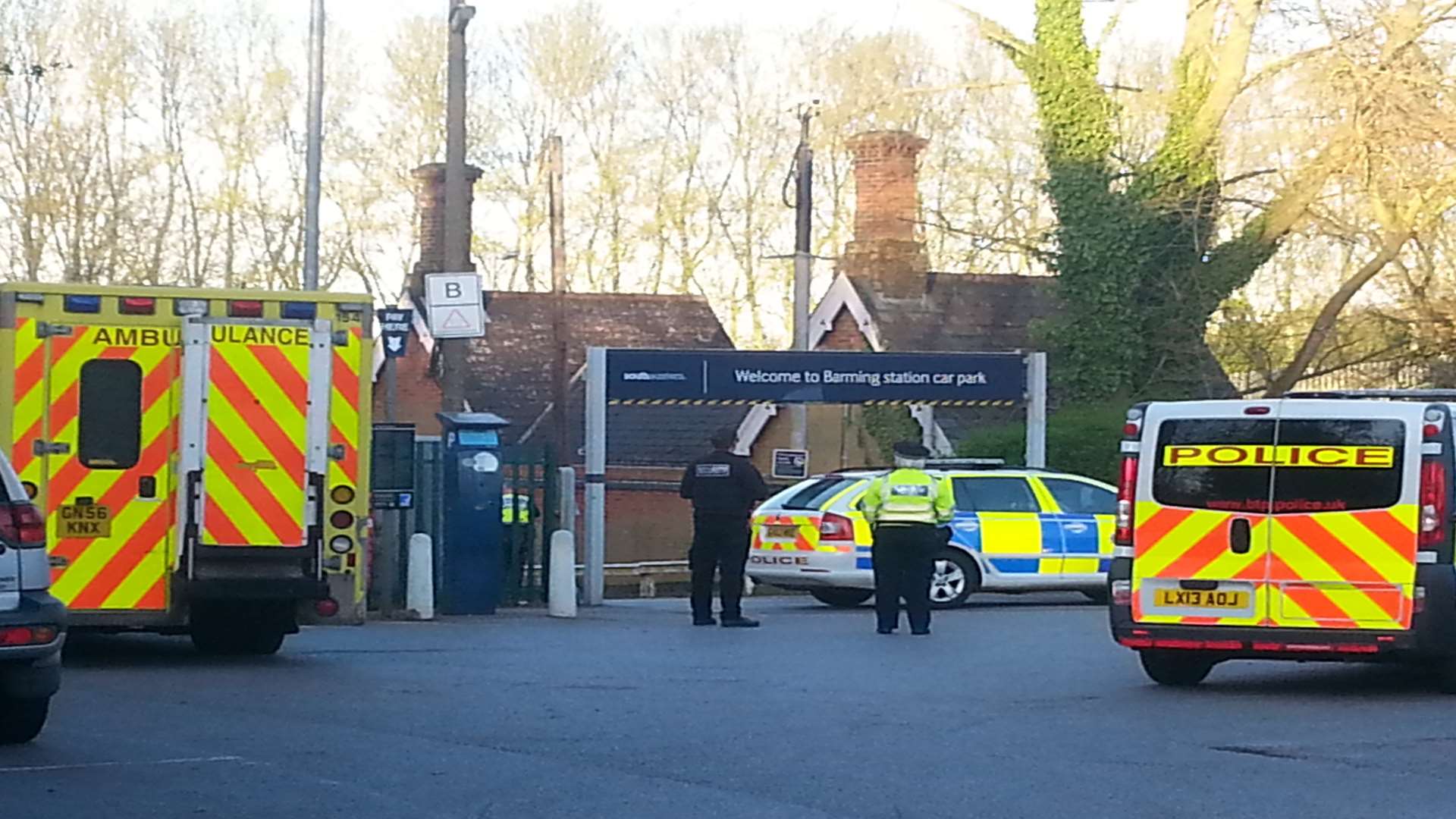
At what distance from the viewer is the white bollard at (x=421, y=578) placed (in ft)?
64.3

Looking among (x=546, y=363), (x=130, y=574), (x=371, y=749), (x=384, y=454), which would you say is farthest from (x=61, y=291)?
(x=546, y=363)

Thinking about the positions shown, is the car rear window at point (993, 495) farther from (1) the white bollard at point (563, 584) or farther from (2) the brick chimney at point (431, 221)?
(2) the brick chimney at point (431, 221)

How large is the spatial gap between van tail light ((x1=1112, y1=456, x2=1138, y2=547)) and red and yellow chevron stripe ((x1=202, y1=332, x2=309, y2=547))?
5096mm

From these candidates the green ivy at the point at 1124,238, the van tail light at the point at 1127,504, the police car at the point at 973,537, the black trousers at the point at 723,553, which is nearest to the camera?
the van tail light at the point at 1127,504

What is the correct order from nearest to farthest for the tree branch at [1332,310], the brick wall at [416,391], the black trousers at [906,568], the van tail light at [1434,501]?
the van tail light at [1434,501] → the black trousers at [906,568] → the tree branch at [1332,310] → the brick wall at [416,391]

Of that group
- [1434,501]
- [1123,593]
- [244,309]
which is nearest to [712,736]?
[1123,593]

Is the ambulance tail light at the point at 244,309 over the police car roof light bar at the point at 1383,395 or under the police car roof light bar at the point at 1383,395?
over

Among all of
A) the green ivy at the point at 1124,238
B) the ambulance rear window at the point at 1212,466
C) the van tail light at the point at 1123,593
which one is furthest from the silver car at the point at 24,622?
the green ivy at the point at 1124,238

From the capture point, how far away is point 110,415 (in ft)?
45.5

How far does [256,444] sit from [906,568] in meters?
6.14

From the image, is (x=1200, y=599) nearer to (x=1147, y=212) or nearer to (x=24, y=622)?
(x=24, y=622)

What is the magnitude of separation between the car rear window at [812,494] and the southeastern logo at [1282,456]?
8.65 metres

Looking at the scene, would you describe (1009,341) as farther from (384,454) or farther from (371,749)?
(371,749)

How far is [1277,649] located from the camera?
1282 cm
